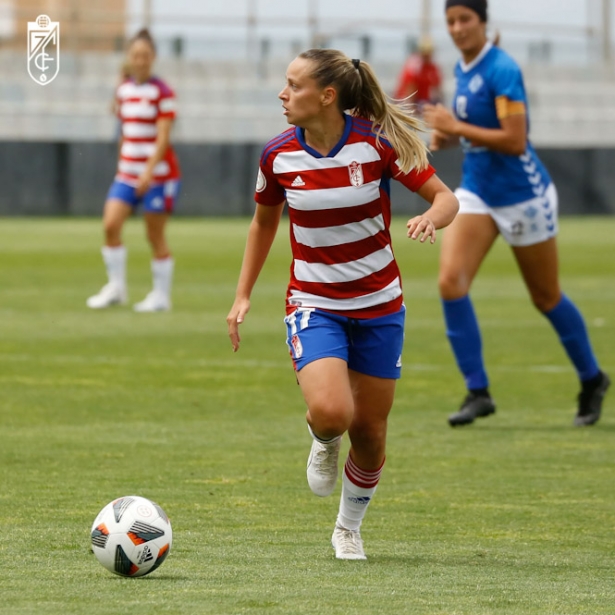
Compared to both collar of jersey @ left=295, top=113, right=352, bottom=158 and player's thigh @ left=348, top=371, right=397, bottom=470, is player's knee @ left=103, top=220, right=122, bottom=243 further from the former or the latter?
player's thigh @ left=348, top=371, right=397, bottom=470

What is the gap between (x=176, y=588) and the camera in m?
4.65

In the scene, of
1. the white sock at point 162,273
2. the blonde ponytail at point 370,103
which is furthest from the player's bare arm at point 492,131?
the white sock at point 162,273

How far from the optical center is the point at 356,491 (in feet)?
18.1

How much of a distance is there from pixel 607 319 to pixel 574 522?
26.5 ft

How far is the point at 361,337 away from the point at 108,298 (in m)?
9.22

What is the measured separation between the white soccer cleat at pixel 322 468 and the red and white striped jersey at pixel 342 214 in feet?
1.68

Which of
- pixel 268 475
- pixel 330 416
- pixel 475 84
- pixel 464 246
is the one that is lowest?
pixel 268 475

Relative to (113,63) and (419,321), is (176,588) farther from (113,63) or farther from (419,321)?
(113,63)

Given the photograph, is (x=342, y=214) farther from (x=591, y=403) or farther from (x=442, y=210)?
(x=591, y=403)

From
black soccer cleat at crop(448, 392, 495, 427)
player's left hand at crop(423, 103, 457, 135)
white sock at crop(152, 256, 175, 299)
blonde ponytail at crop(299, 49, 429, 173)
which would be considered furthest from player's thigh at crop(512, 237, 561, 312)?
white sock at crop(152, 256, 175, 299)

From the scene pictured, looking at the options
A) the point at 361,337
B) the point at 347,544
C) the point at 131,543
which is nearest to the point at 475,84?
the point at 361,337

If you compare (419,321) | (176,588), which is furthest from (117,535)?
(419,321)

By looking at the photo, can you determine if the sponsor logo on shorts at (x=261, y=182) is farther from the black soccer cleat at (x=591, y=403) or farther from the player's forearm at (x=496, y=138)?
the black soccer cleat at (x=591, y=403)

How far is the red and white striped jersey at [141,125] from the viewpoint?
14258 millimetres
